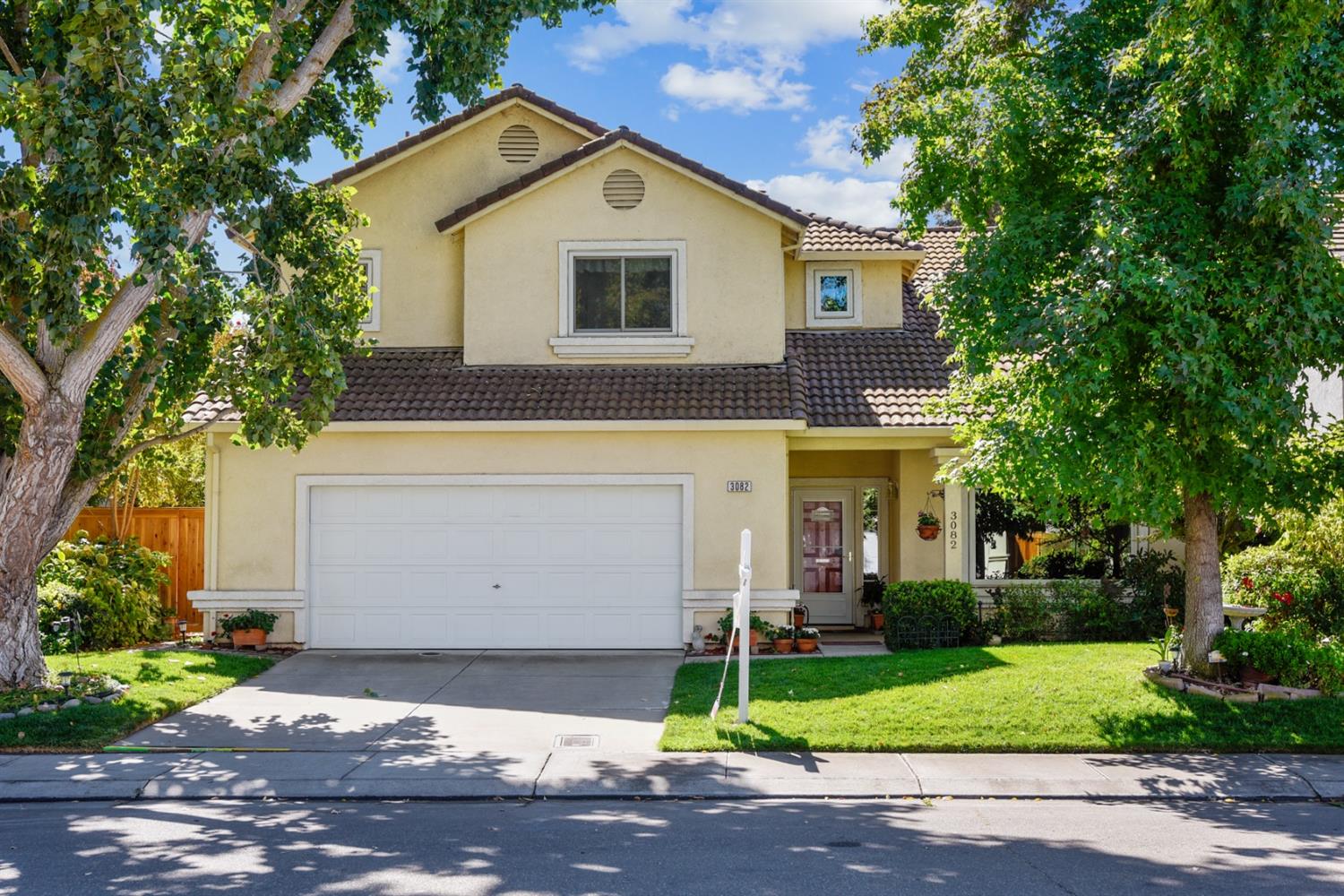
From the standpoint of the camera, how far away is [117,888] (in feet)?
21.0

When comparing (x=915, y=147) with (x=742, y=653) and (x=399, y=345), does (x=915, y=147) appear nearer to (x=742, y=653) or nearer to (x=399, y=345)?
(x=742, y=653)

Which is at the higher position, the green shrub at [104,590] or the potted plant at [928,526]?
the potted plant at [928,526]

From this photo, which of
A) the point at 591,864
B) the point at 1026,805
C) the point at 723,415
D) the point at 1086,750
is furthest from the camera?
the point at 723,415

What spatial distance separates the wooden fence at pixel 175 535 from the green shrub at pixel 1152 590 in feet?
45.7

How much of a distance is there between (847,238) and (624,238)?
148 inches

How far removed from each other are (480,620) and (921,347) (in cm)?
766

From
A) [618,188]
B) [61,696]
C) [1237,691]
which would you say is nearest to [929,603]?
[1237,691]

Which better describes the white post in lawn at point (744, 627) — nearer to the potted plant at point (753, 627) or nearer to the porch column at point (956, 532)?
the potted plant at point (753, 627)

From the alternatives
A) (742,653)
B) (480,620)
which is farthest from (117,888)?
(480,620)

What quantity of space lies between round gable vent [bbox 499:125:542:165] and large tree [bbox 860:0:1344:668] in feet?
24.9

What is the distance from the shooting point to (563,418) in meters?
15.1

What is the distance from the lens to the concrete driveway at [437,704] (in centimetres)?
1039

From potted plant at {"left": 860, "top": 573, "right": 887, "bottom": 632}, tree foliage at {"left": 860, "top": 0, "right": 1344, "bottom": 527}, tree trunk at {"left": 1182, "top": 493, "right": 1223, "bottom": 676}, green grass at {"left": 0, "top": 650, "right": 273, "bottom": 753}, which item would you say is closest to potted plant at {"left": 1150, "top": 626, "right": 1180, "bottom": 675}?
tree trunk at {"left": 1182, "top": 493, "right": 1223, "bottom": 676}

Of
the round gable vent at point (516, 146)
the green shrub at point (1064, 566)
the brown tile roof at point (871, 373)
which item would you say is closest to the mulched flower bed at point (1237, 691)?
the brown tile roof at point (871, 373)
